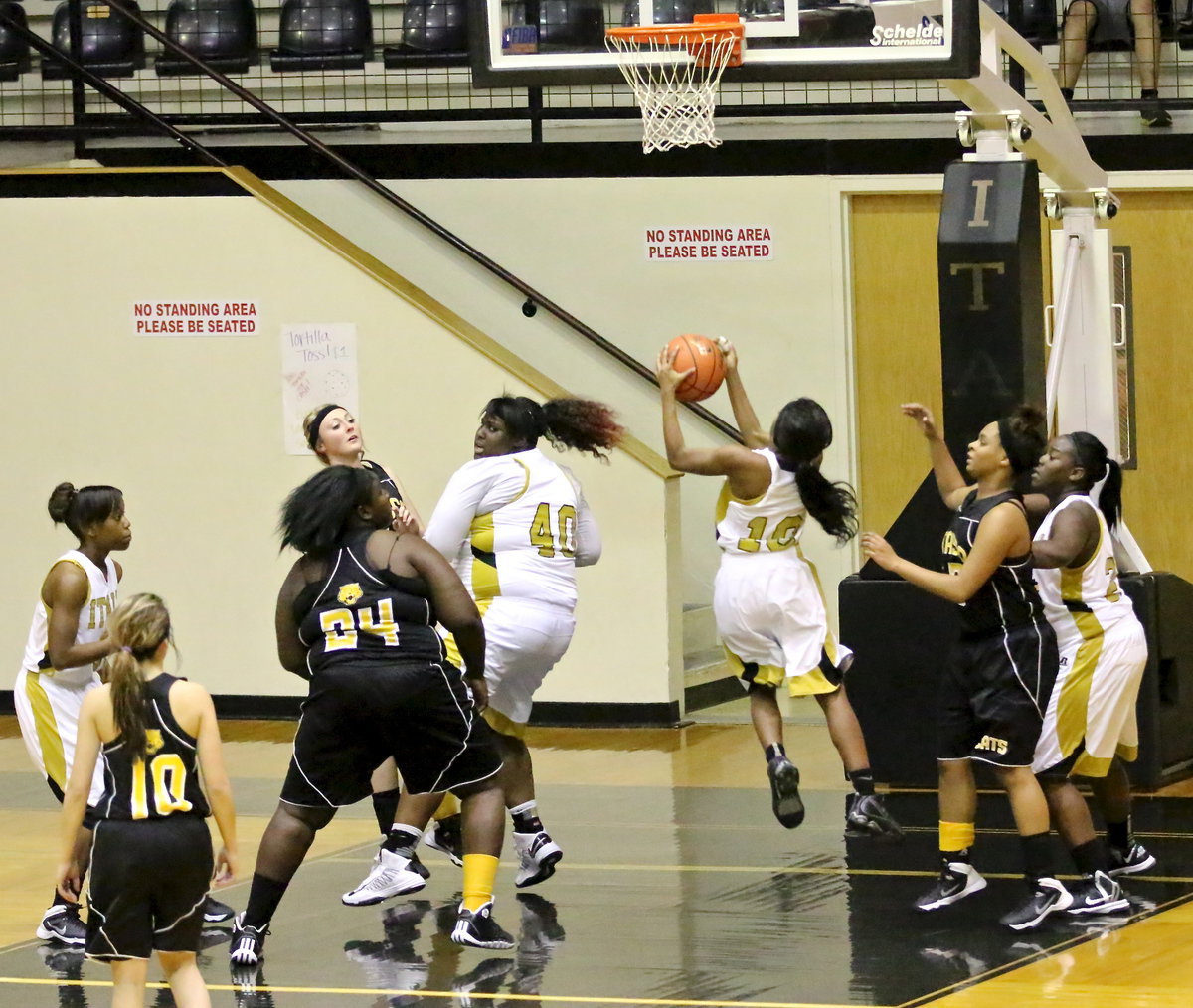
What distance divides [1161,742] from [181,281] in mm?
5953

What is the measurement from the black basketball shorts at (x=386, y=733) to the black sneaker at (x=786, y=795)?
3.92 feet

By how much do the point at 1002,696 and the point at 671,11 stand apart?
10.4 ft

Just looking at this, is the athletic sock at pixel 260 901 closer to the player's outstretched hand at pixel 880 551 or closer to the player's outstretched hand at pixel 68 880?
the player's outstretched hand at pixel 68 880

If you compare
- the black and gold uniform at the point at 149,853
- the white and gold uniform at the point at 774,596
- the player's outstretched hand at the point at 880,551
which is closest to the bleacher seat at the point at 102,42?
the white and gold uniform at the point at 774,596

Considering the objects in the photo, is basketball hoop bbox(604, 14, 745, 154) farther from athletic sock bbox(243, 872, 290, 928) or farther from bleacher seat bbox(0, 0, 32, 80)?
bleacher seat bbox(0, 0, 32, 80)

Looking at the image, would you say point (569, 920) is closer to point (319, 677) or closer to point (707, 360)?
point (319, 677)

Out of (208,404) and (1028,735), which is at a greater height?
(208,404)

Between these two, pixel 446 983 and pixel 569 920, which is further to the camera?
pixel 569 920

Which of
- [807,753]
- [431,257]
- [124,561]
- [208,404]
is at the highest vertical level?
[431,257]

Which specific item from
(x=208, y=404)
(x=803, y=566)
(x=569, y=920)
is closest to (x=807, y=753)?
(x=803, y=566)

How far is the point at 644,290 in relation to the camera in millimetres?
12477

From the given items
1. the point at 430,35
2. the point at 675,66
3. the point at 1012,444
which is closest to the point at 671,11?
the point at 675,66

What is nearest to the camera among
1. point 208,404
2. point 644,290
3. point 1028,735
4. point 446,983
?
point 446,983

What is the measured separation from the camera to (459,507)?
7.48 metres
